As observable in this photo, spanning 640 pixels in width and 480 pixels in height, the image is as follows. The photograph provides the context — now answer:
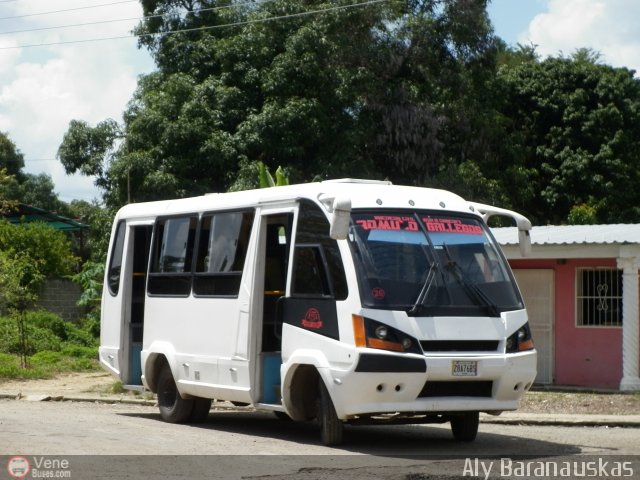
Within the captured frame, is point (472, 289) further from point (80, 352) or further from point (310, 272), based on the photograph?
point (80, 352)

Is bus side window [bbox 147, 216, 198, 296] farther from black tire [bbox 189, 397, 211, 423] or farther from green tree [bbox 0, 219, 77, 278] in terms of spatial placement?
green tree [bbox 0, 219, 77, 278]

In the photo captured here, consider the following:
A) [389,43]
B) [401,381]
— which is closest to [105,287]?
[401,381]

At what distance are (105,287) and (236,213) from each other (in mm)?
3588

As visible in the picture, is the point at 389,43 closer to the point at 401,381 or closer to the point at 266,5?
the point at 266,5

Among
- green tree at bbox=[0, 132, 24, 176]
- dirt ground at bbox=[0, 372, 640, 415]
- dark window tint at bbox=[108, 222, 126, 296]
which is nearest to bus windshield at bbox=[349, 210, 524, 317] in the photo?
dirt ground at bbox=[0, 372, 640, 415]

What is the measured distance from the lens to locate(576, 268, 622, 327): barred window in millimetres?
20266

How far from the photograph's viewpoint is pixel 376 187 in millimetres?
12172

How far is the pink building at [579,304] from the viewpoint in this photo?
19.4m

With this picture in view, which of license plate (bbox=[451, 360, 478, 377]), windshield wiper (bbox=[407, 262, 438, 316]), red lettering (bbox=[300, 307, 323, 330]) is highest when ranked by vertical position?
windshield wiper (bbox=[407, 262, 438, 316])

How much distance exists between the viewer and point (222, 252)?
13.4 meters

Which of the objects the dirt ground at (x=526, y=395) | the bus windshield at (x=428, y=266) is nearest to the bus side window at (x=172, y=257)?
the bus windshield at (x=428, y=266)

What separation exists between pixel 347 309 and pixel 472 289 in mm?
1344

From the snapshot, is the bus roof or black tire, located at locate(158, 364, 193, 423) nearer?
the bus roof

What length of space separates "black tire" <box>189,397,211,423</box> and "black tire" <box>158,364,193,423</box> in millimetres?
53
